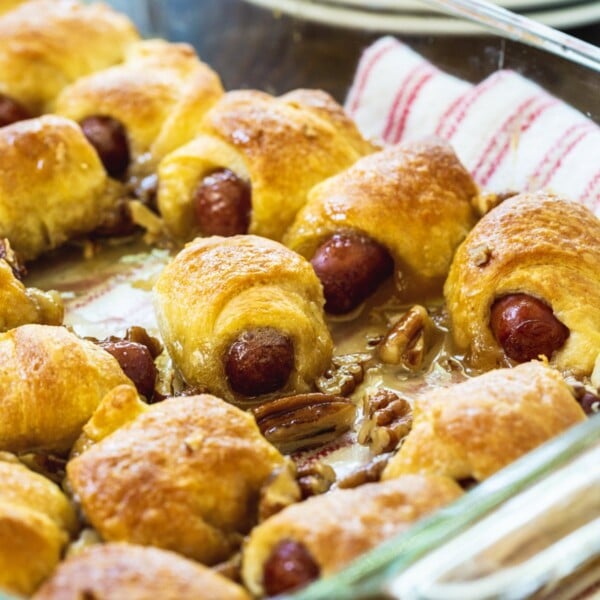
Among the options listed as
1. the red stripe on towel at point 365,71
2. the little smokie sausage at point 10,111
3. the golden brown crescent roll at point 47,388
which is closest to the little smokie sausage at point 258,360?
the golden brown crescent roll at point 47,388

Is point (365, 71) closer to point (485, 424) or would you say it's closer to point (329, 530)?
point (485, 424)

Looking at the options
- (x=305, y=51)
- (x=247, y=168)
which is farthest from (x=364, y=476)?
(x=305, y=51)

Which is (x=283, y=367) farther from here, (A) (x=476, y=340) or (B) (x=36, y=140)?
(B) (x=36, y=140)

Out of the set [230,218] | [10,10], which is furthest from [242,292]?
[10,10]

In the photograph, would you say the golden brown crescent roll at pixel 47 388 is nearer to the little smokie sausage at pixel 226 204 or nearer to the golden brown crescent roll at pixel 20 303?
the golden brown crescent roll at pixel 20 303

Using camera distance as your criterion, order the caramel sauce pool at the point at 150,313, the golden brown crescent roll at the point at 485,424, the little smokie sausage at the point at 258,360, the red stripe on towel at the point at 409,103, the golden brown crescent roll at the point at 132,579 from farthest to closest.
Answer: the red stripe on towel at the point at 409,103, the caramel sauce pool at the point at 150,313, the little smokie sausage at the point at 258,360, the golden brown crescent roll at the point at 485,424, the golden brown crescent roll at the point at 132,579

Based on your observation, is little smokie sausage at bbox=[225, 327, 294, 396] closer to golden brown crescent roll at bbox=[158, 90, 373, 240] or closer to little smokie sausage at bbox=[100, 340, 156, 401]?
little smokie sausage at bbox=[100, 340, 156, 401]
